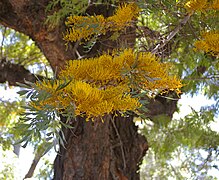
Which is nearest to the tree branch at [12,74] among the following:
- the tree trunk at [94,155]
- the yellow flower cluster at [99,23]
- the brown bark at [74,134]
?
the brown bark at [74,134]

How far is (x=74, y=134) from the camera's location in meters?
2.29

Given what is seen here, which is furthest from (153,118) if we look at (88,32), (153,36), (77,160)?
(88,32)

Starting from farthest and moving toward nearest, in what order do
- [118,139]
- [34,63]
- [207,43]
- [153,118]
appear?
1. [34,63]
2. [153,118]
3. [118,139]
4. [207,43]

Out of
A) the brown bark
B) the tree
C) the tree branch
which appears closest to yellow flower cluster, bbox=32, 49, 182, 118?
the tree

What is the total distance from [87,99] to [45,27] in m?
1.47

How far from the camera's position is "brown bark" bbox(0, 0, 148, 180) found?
2387mm

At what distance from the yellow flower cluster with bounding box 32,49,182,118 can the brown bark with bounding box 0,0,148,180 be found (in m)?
1.17

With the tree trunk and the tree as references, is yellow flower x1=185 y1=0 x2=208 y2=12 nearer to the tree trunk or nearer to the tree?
the tree

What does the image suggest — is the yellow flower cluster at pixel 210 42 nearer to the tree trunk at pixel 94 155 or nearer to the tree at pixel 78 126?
the tree at pixel 78 126

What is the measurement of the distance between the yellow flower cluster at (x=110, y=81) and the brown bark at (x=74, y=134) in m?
1.17

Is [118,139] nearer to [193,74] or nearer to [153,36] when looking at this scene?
[193,74]

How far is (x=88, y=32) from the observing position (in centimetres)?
142

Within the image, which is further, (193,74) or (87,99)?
(193,74)

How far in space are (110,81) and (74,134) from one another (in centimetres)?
119
